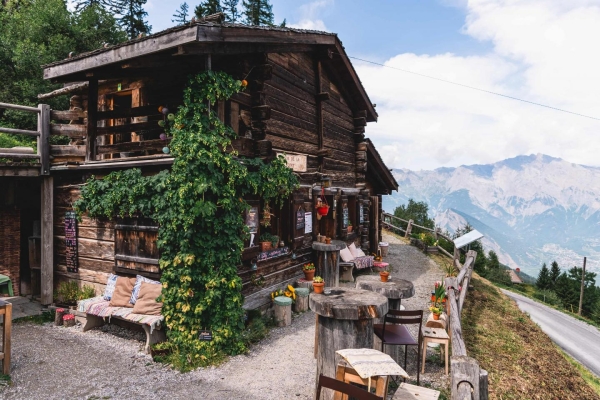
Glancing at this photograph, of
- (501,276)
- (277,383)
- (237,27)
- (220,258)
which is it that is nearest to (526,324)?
(277,383)

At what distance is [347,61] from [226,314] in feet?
32.0

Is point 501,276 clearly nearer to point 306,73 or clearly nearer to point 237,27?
point 306,73

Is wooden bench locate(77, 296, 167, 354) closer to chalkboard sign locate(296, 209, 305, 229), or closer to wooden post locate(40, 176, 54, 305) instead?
wooden post locate(40, 176, 54, 305)

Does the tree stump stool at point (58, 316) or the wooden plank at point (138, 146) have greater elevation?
the wooden plank at point (138, 146)

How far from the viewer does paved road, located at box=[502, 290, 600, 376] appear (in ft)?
71.8

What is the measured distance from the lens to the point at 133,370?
617cm

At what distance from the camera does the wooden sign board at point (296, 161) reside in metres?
9.87

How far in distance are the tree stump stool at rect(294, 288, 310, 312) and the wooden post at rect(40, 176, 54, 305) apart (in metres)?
6.13

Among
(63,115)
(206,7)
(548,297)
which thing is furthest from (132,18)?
(548,297)

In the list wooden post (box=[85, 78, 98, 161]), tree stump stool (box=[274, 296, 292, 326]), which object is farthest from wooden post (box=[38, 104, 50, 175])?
tree stump stool (box=[274, 296, 292, 326])

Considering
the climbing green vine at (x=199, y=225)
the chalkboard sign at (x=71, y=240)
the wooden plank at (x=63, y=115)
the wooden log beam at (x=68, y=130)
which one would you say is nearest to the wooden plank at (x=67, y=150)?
the wooden log beam at (x=68, y=130)

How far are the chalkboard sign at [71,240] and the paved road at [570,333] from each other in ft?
84.5

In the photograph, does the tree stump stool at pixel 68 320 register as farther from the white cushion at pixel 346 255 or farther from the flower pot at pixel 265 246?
the white cushion at pixel 346 255

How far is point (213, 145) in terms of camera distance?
6.61m
